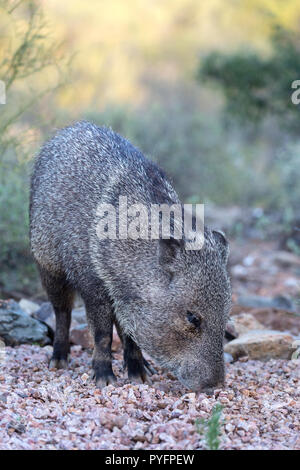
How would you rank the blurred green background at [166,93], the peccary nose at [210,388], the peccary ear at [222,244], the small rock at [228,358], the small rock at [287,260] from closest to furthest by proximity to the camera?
the peccary nose at [210,388]
the peccary ear at [222,244]
the small rock at [228,358]
the blurred green background at [166,93]
the small rock at [287,260]

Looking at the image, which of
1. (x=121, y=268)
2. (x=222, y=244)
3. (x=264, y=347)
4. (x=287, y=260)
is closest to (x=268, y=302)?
(x=264, y=347)

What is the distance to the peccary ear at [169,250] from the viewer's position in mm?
3881

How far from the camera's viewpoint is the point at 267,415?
3.73 meters

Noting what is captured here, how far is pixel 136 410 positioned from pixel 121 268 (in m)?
0.90

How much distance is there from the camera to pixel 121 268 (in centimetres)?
410

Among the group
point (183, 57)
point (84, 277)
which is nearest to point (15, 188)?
point (84, 277)

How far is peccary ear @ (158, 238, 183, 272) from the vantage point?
3.88 metres

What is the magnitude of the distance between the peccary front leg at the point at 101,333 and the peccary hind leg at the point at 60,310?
57 cm

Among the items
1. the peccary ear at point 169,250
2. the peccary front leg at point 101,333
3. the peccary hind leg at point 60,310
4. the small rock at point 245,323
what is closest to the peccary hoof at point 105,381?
the peccary front leg at point 101,333

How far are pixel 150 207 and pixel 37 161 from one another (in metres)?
1.37

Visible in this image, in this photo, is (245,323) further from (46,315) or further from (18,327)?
(18,327)

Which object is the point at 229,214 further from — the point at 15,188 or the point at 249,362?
the point at 249,362

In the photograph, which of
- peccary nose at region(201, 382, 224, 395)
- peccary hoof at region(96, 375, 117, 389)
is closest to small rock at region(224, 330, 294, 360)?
peccary hoof at region(96, 375, 117, 389)

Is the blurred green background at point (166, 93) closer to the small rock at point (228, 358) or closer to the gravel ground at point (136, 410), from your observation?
the small rock at point (228, 358)
